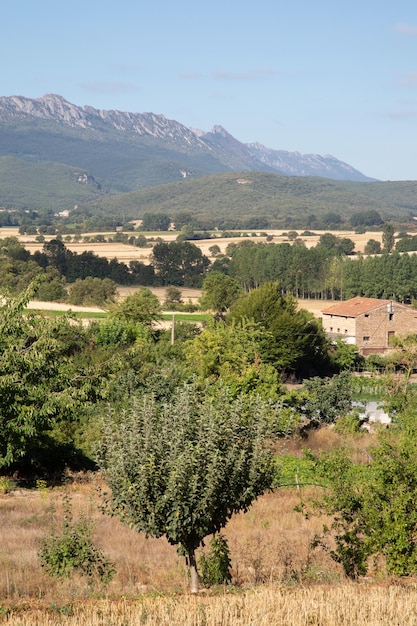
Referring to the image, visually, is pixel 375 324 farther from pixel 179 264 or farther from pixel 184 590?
pixel 179 264

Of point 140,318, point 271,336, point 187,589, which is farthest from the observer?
point 140,318

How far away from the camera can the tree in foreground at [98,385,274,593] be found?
1298 centimetres

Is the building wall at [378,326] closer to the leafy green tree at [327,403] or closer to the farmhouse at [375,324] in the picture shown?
the farmhouse at [375,324]

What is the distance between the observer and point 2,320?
21.8m

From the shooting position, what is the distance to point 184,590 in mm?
14398

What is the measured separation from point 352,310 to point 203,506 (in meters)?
65.9

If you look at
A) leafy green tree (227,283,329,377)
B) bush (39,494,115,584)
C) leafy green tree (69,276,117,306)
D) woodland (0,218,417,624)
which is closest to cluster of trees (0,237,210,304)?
leafy green tree (69,276,117,306)

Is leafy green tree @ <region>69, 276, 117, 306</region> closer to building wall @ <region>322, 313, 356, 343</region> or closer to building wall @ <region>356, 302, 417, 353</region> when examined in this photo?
building wall @ <region>322, 313, 356, 343</region>

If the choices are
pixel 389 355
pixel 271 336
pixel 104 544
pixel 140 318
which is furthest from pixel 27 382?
pixel 389 355

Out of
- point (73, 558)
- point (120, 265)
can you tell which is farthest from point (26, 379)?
point (120, 265)

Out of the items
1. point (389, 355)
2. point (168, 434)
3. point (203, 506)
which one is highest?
point (168, 434)

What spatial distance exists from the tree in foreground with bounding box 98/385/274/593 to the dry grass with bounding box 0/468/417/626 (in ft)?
3.77

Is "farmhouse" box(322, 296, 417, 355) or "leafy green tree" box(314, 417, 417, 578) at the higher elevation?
"leafy green tree" box(314, 417, 417, 578)

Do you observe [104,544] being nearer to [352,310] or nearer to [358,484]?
[358,484]
